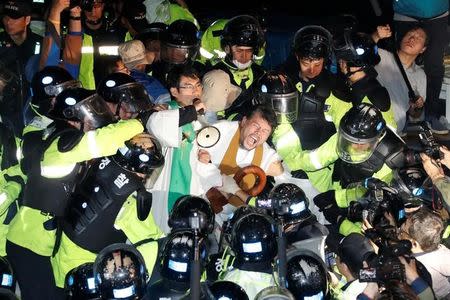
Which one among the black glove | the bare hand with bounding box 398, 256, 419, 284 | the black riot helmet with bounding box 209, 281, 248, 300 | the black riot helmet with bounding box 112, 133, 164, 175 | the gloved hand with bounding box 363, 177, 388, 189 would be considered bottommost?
the gloved hand with bounding box 363, 177, 388, 189

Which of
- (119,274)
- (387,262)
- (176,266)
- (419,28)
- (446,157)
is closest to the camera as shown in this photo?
(387,262)

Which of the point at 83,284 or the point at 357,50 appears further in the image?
the point at 357,50

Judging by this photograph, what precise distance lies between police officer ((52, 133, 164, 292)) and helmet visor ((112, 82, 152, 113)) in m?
0.61

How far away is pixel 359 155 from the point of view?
6.62 m

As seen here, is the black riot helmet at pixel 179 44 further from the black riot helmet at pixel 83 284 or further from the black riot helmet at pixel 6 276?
the black riot helmet at pixel 6 276

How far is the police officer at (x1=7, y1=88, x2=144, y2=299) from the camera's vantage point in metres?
5.77

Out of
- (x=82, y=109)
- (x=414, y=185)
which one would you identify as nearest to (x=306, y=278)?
(x=414, y=185)

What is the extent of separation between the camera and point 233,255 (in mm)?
6039

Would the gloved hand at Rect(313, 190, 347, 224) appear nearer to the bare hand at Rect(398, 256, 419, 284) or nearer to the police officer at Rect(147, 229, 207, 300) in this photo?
the bare hand at Rect(398, 256, 419, 284)

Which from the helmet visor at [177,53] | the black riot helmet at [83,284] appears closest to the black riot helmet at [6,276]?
the black riot helmet at [83,284]

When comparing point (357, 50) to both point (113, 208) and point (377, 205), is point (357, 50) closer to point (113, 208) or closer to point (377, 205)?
point (377, 205)

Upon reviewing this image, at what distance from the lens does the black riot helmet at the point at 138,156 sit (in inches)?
226

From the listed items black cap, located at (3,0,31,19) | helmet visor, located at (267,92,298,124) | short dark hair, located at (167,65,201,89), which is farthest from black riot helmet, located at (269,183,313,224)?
black cap, located at (3,0,31,19)

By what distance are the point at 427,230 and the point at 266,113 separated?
5.71ft
